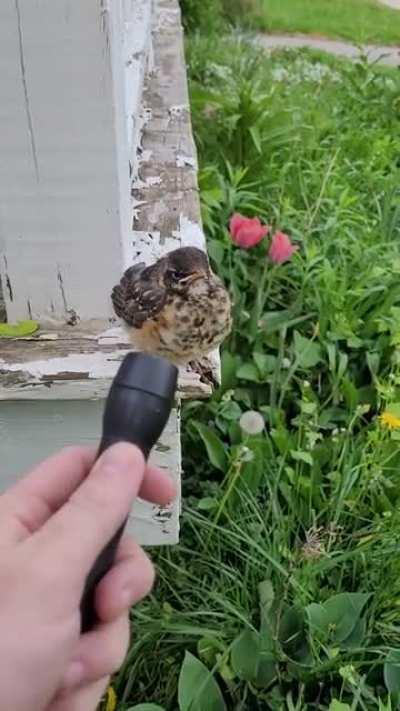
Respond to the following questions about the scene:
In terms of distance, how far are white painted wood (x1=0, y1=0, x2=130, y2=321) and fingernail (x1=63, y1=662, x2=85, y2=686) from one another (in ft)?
2.45

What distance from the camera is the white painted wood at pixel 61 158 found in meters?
1.24

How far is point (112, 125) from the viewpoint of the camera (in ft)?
4.31

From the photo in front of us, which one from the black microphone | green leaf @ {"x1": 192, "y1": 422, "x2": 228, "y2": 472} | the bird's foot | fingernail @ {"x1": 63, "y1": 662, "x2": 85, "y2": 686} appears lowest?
green leaf @ {"x1": 192, "y1": 422, "x2": 228, "y2": 472}

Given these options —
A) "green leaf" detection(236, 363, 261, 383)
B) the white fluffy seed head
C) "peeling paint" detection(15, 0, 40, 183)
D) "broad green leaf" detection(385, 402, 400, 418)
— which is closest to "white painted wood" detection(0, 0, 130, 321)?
"peeling paint" detection(15, 0, 40, 183)

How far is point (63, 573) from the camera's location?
2.30 feet

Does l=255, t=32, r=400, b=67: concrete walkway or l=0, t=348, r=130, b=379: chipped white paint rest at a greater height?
l=0, t=348, r=130, b=379: chipped white paint

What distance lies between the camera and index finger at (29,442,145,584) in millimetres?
707

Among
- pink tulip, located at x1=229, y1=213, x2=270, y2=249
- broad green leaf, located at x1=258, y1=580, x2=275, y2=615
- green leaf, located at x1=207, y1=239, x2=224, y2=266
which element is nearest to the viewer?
broad green leaf, located at x1=258, y1=580, x2=275, y2=615

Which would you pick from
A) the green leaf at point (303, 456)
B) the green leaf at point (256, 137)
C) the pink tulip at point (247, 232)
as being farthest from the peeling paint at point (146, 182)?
the green leaf at point (256, 137)

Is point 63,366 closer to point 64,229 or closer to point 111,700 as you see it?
point 64,229

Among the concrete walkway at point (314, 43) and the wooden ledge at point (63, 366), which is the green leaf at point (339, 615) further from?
the concrete walkway at point (314, 43)

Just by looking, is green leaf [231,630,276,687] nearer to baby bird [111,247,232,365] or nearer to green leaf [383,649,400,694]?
green leaf [383,649,400,694]

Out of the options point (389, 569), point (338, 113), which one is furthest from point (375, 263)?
point (338, 113)

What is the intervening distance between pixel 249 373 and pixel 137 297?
1058mm
